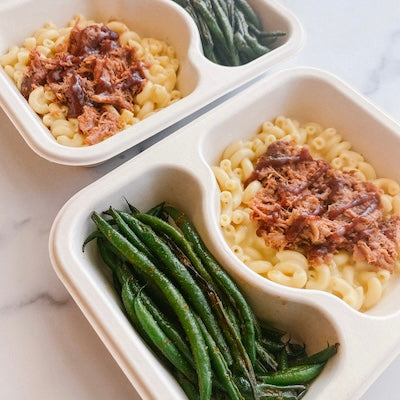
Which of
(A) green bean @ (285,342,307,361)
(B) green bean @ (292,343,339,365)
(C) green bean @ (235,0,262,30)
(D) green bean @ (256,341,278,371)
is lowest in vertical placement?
(A) green bean @ (285,342,307,361)

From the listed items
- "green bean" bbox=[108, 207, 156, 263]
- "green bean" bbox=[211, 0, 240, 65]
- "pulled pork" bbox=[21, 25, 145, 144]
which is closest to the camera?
"green bean" bbox=[108, 207, 156, 263]

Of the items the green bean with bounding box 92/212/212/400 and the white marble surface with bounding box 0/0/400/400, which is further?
the white marble surface with bounding box 0/0/400/400

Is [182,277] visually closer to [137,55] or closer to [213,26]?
[137,55]

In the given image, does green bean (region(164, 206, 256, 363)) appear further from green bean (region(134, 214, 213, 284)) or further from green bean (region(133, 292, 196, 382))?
green bean (region(133, 292, 196, 382))

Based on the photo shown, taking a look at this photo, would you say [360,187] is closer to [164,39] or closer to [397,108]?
[397,108]

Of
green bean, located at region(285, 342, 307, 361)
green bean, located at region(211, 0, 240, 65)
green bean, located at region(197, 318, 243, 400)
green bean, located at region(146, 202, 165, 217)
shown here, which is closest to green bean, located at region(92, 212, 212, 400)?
green bean, located at region(197, 318, 243, 400)

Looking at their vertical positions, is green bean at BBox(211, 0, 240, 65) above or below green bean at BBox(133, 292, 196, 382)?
above

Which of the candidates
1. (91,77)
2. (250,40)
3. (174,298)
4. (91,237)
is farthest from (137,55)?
(174,298)
